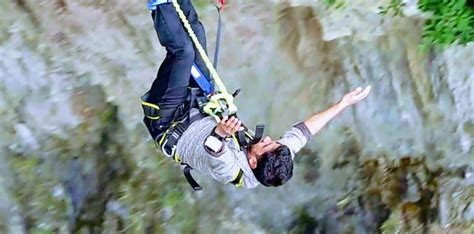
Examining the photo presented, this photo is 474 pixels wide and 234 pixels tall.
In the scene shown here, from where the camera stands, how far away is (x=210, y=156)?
2.65 metres

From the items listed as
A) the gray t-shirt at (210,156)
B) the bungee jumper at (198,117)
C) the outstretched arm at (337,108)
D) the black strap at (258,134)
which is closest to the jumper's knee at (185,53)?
the bungee jumper at (198,117)

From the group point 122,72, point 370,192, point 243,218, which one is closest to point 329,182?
point 370,192

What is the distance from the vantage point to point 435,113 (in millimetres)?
4223

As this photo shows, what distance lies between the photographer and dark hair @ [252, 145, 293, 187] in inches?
109

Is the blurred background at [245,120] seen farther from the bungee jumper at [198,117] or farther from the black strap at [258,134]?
the black strap at [258,134]

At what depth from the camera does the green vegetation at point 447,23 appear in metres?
3.64

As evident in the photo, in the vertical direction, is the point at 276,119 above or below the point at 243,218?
above

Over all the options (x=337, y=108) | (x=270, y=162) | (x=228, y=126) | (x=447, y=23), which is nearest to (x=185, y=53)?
(x=228, y=126)

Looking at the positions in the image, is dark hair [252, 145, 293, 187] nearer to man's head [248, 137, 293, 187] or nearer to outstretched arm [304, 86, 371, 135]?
man's head [248, 137, 293, 187]

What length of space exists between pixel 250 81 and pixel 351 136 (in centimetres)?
67

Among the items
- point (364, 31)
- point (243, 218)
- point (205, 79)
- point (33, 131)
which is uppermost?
point (205, 79)

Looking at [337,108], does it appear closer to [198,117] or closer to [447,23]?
[198,117]

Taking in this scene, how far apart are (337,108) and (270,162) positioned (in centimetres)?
38

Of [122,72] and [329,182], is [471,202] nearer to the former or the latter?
[329,182]
